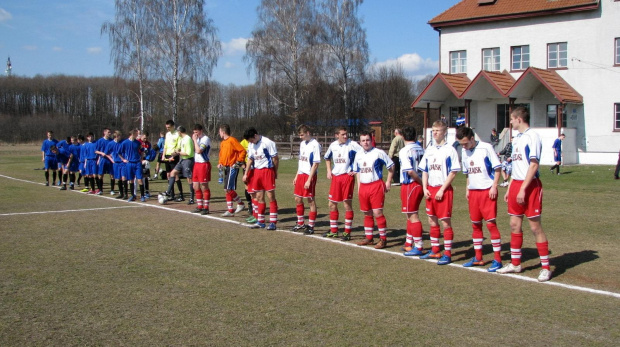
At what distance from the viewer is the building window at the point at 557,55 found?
3331 centimetres

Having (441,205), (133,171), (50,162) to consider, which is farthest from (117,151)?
(441,205)

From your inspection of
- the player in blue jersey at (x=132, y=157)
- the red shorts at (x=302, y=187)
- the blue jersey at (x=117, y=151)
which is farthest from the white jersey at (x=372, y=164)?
the blue jersey at (x=117, y=151)

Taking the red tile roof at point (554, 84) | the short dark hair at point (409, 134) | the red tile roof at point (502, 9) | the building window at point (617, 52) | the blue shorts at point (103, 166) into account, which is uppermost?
the red tile roof at point (502, 9)

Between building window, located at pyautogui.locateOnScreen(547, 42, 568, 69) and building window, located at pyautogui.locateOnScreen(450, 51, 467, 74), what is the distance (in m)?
5.60

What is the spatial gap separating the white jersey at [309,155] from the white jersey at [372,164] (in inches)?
48.4

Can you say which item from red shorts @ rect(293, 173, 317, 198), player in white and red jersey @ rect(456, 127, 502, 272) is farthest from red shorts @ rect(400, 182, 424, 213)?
red shorts @ rect(293, 173, 317, 198)

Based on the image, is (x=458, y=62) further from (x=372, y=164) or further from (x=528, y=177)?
(x=528, y=177)

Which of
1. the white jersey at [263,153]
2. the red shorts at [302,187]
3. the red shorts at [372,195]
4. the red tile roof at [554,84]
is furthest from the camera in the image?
the red tile roof at [554,84]

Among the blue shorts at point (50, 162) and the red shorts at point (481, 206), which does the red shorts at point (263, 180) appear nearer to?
the red shorts at point (481, 206)

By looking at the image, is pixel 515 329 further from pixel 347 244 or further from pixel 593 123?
pixel 593 123

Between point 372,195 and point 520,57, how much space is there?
29.9 metres

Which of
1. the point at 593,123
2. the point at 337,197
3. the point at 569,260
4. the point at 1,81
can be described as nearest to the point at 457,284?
the point at 569,260

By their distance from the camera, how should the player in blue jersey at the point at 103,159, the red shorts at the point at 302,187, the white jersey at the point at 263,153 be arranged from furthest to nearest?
the player in blue jersey at the point at 103,159
the white jersey at the point at 263,153
the red shorts at the point at 302,187

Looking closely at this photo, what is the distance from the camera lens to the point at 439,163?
319 inches
